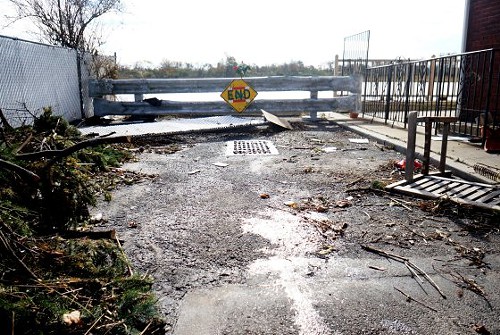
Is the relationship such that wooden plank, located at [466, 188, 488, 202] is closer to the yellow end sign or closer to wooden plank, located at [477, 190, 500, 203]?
wooden plank, located at [477, 190, 500, 203]

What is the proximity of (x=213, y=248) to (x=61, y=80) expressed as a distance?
866cm

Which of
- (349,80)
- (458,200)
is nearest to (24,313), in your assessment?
(458,200)

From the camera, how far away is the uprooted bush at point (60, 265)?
1812 mm

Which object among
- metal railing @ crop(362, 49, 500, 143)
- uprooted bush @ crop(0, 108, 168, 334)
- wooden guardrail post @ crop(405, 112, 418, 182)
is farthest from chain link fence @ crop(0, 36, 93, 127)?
metal railing @ crop(362, 49, 500, 143)

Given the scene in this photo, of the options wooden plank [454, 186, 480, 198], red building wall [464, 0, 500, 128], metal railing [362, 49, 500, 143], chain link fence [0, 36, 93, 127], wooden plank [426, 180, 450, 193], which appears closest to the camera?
wooden plank [454, 186, 480, 198]

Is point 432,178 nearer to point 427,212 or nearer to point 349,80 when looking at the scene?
point 427,212

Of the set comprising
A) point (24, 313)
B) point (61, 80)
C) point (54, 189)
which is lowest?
point (24, 313)

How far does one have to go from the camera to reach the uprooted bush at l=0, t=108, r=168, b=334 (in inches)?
71.3

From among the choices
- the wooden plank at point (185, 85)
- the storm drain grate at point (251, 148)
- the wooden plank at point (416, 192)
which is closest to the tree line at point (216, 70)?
the wooden plank at point (185, 85)

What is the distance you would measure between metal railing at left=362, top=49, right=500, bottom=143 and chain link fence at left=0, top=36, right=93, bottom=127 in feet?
26.5

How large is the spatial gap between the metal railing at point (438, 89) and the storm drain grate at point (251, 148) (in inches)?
147

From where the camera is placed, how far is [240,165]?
6152mm

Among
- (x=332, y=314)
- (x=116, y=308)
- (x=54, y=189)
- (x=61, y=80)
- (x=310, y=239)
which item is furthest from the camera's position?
(x=61, y=80)

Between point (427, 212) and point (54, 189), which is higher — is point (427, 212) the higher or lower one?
the lower one
